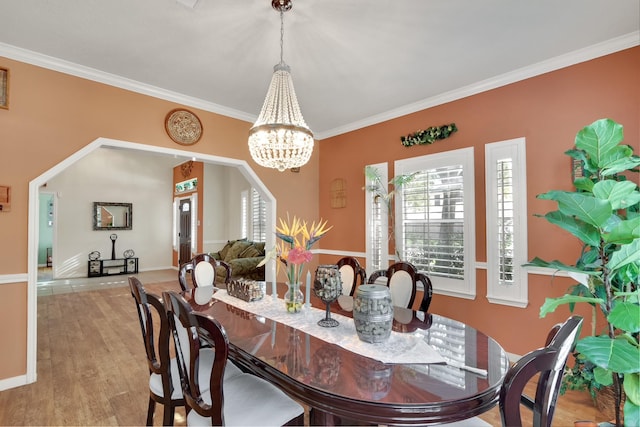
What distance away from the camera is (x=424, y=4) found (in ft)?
6.84

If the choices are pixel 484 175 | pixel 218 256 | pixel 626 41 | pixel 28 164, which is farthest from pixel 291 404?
pixel 218 256

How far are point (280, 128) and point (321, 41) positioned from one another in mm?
904

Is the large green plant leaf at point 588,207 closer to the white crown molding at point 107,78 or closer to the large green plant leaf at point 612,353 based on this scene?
the large green plant leaf at point 612,353

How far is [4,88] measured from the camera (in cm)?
265

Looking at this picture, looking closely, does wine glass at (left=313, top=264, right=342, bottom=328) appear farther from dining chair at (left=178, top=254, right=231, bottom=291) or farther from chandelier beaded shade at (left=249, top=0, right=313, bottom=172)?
dining chair at (left=178, top=254, right=231, bottom=291)

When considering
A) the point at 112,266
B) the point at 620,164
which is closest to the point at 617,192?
the point at 620,164

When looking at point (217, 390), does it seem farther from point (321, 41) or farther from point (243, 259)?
point (243, 259)

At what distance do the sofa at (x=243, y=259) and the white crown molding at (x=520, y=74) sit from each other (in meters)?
3.22

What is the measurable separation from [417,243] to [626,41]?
2516 millimetres

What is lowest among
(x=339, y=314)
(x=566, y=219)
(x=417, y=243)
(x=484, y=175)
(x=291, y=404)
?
(x=291, y=404)

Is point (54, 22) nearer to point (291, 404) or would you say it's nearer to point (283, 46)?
point (283, 46)

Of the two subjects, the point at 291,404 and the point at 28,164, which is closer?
the point at 291,404

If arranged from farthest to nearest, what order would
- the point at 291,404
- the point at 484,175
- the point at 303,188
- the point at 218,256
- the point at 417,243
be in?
the point at 218,256
the point at 303,188
the point at 417,243
the point at 484,175
the point at 291,404

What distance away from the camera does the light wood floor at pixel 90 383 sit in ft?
7.30
